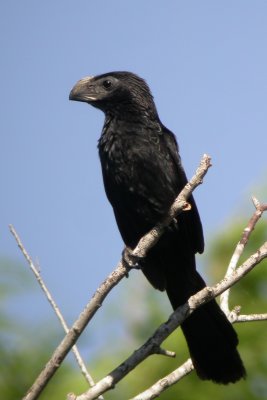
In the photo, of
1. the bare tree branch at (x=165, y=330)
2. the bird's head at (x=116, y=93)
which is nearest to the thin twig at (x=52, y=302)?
the bare tree branch at (x=165, y=330)

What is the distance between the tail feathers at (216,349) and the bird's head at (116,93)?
4.75 feet

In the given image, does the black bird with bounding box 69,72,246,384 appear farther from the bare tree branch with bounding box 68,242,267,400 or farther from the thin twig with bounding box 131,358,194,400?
the thin twig with bounding box 131,358,194,400

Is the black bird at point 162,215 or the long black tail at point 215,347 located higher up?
the black bird at point 162,215

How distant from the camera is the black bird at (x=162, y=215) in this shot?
431cm

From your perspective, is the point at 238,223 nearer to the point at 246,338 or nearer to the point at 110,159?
the point at 246,338

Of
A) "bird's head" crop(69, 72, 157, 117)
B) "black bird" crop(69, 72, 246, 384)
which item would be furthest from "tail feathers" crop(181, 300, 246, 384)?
"bird's head" crop(69, 72, 157, 117)

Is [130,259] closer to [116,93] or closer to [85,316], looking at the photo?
[85,316]

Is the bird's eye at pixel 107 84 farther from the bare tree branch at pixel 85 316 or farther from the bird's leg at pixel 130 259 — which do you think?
the bare tree branch at pixel 85 316

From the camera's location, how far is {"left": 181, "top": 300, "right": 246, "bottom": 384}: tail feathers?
428 centimetres

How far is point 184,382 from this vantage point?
4719mm

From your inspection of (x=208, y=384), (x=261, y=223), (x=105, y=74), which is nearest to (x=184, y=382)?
(x=208, y=384)

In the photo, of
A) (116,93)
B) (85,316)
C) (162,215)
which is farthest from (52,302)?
(116,93)

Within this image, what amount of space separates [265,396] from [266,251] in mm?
1401

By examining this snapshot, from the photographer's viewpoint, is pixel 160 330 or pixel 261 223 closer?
pixel 160 330
